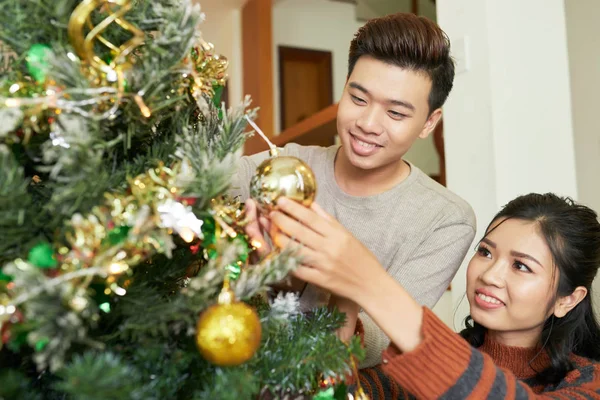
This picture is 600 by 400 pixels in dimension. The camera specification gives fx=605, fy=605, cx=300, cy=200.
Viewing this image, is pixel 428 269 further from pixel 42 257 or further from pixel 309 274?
pixel 42 257

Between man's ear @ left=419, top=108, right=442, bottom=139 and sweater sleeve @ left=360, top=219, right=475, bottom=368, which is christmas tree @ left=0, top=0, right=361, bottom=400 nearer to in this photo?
sweater sleeve @ left=360, top=219, right=475, bottom=368

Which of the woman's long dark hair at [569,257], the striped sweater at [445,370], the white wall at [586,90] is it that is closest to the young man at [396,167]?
the woman's long dark hair at [569,257]

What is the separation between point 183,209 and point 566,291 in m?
0.84

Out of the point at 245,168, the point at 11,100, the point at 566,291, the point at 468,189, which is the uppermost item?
the point at 11,100

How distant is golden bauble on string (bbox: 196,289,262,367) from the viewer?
0.48 m

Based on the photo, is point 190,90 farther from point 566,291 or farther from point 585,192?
point 585,192

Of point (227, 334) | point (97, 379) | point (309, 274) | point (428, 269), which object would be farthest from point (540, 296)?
point (97, 379)

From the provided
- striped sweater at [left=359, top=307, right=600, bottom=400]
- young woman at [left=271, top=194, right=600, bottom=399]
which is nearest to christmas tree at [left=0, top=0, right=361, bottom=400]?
striped sweater at [left=359, top=307, right=600, bottom=400]

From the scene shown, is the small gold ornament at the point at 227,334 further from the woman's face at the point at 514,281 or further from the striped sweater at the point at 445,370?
the woman's face at the point at 514,281

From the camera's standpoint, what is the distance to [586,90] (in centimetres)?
215

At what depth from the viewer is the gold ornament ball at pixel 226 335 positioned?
0.48 metres

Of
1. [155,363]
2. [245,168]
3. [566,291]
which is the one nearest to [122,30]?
[155,363]

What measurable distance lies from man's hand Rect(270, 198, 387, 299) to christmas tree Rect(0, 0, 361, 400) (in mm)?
36

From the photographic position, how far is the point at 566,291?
109cm
